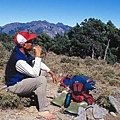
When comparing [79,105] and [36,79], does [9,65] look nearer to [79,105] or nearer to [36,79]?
[36,79]

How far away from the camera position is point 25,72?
4461 mm

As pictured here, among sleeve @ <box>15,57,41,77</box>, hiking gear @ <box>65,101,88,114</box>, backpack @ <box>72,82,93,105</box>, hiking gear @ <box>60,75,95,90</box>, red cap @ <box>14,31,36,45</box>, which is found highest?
red cap @ <box>14,31,36,45</box>

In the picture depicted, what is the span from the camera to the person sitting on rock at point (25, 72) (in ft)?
14.6

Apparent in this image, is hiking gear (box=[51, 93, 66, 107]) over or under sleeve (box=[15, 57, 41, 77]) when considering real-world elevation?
under

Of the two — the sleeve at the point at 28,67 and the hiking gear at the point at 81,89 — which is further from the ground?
the sleeve at the point at 28,67

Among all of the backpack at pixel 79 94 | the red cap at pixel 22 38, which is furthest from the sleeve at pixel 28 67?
the backpack at pixel 79 94

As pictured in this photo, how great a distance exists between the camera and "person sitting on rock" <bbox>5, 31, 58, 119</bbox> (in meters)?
4.44

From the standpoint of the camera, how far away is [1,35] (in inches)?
1512

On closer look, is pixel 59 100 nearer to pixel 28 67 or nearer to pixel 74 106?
pixel 74 106

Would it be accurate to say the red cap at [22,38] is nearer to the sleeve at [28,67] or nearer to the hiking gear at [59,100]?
the sleeve at [28,67]

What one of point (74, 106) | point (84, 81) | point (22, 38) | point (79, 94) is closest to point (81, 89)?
point (79, 94)

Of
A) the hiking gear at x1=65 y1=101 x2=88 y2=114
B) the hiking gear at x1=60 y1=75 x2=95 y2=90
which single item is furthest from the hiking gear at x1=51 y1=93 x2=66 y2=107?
the hiking gear at x1=60 y1=75 x2=95 y2=90

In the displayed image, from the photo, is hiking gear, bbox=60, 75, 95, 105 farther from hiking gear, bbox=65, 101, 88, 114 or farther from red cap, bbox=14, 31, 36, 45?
red cap, bbox=14, 31, 36, 45

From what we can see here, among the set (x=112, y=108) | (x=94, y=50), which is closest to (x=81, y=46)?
(x=94, y=50)
